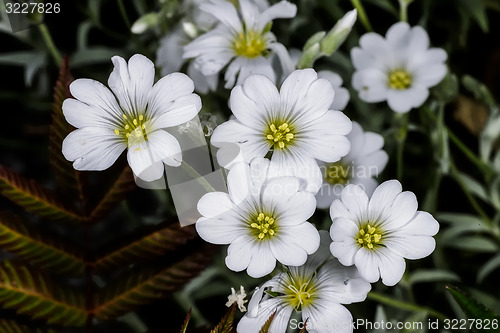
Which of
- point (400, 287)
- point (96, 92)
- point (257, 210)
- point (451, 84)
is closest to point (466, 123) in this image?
point (451, 84)

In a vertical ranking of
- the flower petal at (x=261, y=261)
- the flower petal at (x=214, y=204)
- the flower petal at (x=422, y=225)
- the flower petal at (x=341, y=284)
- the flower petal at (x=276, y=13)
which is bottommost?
the flower petal at (x=341, y=284)

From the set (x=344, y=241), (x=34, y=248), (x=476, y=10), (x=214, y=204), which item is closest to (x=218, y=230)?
(x=214, y=204)

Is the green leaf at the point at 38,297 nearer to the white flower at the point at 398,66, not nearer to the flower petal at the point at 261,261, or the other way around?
the flower petal at the point at 261,261

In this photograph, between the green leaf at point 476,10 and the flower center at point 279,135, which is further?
the green leaf at point 476,10

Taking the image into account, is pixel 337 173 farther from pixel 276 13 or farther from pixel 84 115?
pixel 84 115

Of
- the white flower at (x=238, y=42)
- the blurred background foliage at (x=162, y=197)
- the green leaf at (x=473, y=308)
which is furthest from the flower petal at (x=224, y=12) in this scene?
the green leaf at (x=473, y=308)

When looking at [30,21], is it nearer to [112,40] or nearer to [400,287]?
[112,40]

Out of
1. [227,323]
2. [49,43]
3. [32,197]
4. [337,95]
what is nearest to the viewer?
[227,323]
